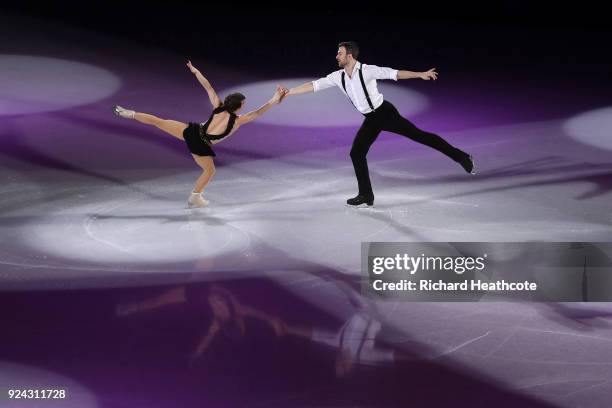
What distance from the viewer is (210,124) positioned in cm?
957

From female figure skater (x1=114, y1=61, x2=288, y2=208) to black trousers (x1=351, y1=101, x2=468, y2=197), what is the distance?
2.52 ft

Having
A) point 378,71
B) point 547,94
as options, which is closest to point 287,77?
point 547,94

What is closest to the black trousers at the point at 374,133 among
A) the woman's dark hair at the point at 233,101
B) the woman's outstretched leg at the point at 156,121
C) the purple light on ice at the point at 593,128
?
the woman's dark hair at the point at 233,101

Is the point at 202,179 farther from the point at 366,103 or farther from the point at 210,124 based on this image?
the point at 366,103

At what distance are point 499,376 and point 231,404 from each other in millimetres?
1609

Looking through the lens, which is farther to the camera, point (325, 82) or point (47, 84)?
point (47, 84)

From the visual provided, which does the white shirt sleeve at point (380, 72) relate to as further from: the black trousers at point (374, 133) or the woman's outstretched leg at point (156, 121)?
the woman's outstretched leg at point (156, 121)

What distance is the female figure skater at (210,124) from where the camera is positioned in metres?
9.45

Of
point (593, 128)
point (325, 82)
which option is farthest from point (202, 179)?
point (593, 128)

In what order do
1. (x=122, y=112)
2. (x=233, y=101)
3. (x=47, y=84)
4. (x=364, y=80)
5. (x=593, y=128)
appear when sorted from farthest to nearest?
(x=47, y=84)
(x=593, y=128)
(x=122, y=112)
(x=364, y=80)
(x=233, y=101)

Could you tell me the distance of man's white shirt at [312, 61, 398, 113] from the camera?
31.1 ft

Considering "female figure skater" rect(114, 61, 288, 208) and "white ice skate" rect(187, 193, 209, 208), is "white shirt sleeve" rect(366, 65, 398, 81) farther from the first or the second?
"white ice skate" rect(187, 193, 209, 208)

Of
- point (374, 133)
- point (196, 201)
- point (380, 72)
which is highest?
point (380, 72)

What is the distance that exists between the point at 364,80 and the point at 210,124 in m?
1.29
